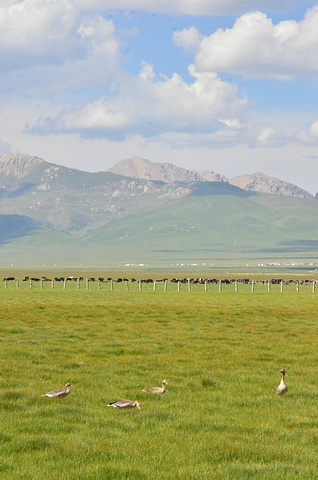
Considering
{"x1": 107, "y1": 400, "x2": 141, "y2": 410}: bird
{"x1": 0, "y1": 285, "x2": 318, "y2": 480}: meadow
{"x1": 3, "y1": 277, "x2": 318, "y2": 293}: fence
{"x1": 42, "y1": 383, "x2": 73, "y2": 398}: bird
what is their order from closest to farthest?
1. {"x1": 0, "y1": 285, "x2": 318, "y2": 480}: meadow
2. {"x1": 107, "y1": 400, "x2": 141, "y2": 410}: bird
3. {"x1": 42, "y1": 383, "x2": 73, "y2": 398}: bird
4. {"x1": 3, "y1": 277, "x2": 318, "y2": 293}: fence

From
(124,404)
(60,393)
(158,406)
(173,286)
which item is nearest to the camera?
(124,404)

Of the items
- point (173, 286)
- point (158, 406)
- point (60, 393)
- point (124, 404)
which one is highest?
point (173, 286)

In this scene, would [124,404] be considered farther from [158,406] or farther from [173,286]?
→ [173,286]

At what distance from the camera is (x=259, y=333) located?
31.6 meters

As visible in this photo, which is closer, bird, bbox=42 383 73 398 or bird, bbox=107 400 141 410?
bird, bbox=107 400 141 410

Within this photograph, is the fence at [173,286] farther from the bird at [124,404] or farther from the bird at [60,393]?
the bird at [124,404]

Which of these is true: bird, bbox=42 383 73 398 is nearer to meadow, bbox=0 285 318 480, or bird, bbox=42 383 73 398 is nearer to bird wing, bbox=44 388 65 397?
bird wing, bbox=44 388 65 397

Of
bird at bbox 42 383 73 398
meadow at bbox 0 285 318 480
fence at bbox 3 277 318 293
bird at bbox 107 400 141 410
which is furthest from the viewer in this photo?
fence at bbox 3 277 318 293

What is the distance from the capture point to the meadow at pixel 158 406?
1149cm

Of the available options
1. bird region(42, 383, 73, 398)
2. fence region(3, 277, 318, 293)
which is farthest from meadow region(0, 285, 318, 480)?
fence region(3, 277, 318, 293)

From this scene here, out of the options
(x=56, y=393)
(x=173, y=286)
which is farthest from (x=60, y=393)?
(x=173, y=286)

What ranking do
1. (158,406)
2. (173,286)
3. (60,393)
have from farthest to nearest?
(173,286), (60,393), (158,406)

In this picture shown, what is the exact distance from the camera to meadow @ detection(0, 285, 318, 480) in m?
11.5

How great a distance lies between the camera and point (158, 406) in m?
15.8
